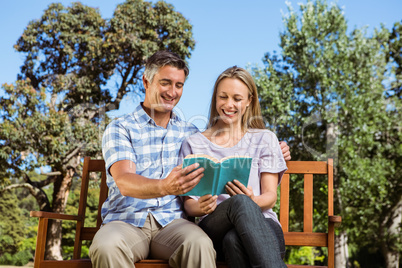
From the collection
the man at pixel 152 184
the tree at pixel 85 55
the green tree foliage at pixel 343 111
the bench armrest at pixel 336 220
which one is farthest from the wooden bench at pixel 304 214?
the tree at pixel 85 55

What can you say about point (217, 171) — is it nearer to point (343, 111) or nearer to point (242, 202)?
point (242, 202)

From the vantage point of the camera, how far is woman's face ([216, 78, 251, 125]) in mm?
2941

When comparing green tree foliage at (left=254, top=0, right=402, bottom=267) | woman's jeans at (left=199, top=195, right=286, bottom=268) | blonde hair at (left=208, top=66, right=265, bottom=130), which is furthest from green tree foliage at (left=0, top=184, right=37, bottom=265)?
woman's jeans at (left=199, top=195, right=286, bottom=268)

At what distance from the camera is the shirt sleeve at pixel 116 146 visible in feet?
8.64

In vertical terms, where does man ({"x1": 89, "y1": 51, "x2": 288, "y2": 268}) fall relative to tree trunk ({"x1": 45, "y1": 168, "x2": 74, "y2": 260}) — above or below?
above

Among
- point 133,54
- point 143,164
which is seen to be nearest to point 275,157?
point 143,164

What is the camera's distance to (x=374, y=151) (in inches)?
497

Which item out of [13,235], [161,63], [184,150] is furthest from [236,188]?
[13,235]

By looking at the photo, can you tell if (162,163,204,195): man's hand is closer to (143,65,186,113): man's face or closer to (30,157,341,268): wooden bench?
(143,65,186,113): man's face

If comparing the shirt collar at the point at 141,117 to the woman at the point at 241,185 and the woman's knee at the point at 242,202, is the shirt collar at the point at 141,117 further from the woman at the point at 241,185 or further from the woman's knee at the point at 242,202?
the woman's knee at the point at 242,202

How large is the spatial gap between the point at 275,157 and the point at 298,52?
10.4m

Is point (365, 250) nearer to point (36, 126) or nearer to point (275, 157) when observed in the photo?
point (36, 126)

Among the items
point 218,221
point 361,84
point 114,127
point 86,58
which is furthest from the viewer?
point 86,58

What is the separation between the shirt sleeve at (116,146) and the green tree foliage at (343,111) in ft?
30.9
